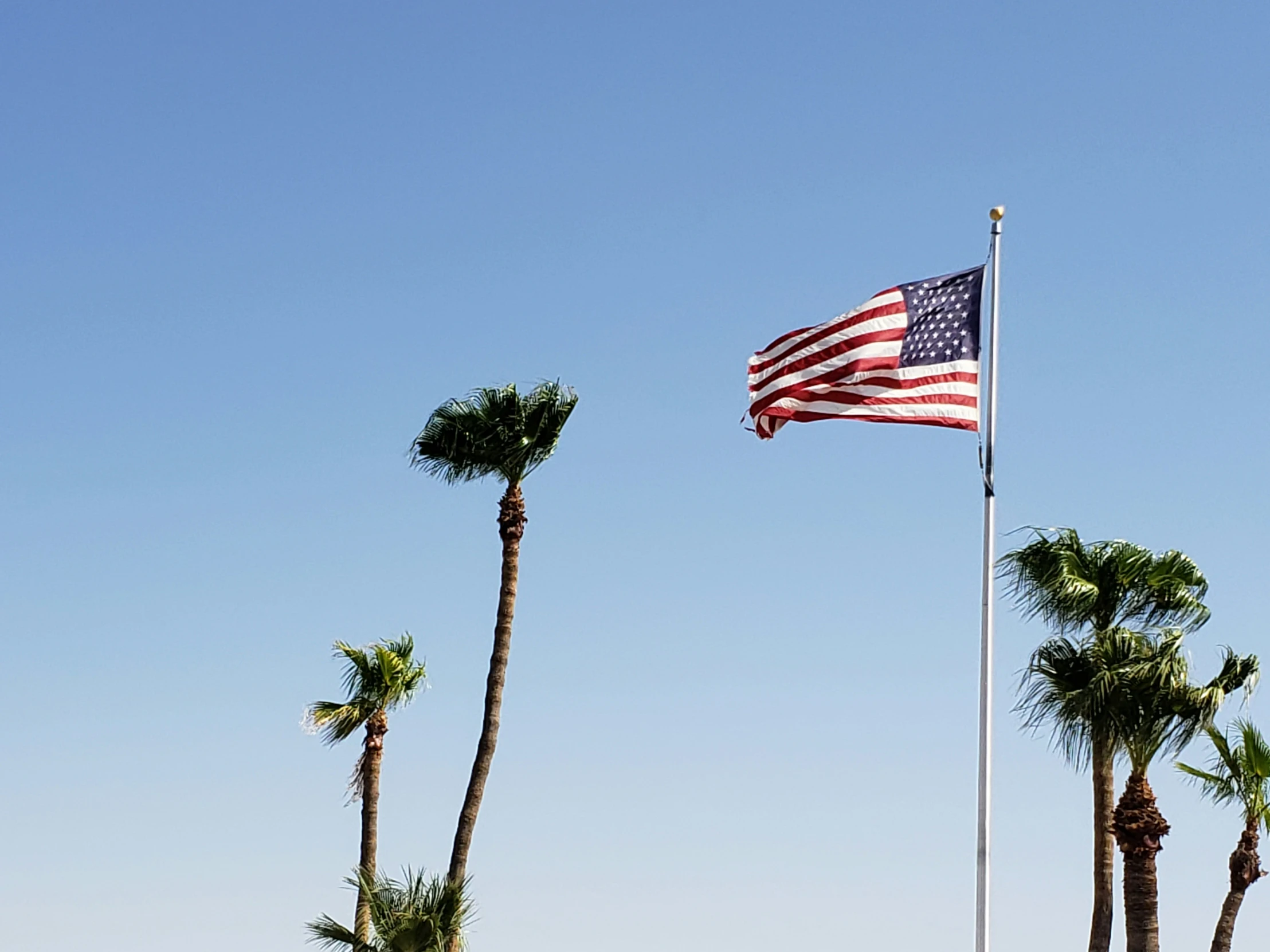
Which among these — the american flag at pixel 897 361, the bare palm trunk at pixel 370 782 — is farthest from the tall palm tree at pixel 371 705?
the american flag at pixel 897 361

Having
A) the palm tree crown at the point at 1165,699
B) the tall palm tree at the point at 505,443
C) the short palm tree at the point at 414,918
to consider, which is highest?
the tall palm tree at the point at 505,443

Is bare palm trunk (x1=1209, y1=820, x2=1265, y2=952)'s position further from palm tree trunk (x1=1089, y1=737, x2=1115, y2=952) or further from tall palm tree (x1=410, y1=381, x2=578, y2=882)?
tall palm tree (x1=410, y1=381, x2=578, y2=882)

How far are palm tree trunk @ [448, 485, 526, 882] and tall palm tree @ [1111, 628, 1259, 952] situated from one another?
11.5 meters

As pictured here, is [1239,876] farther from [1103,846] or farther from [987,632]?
[987,632]

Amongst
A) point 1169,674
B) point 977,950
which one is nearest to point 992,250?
point 977,950

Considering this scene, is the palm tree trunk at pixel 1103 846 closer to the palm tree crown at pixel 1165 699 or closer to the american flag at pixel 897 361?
the palm tree crown at pixel 1165 699

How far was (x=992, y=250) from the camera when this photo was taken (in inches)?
730

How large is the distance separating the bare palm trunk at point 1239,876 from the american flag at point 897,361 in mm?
15724

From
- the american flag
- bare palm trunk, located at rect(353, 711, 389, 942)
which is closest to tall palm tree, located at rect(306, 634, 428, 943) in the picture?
bare palm trunk, located at rect(353, 711, 389, 942)

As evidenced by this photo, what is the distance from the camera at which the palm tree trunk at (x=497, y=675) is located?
31016mm

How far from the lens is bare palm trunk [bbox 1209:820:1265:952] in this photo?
2941cm

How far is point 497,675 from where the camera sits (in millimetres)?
32875

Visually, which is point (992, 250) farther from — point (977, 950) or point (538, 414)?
point (538, 414)

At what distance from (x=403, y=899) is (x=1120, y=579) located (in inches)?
549
